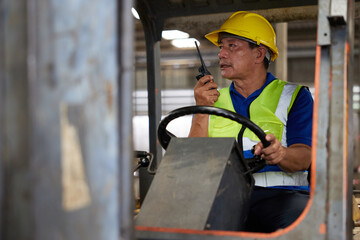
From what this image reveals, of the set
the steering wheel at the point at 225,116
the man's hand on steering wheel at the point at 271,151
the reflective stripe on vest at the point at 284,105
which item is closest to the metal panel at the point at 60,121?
the steering wheel at the point at 225,116

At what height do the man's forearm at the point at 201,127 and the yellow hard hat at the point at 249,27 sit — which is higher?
the yellow hard hat at the point at 249,27

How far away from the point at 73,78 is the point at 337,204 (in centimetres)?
81

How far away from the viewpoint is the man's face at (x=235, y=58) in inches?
107

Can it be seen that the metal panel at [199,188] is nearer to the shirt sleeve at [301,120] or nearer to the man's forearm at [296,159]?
the man's forearm at [296,159]

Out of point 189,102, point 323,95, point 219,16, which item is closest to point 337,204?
point 323,95

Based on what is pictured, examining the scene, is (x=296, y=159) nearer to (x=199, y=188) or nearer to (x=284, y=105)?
(x=284, y=105)

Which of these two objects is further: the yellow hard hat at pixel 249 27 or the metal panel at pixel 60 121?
the yellow hard hat at pixel 249 27

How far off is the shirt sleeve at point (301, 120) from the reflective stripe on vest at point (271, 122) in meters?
0.03

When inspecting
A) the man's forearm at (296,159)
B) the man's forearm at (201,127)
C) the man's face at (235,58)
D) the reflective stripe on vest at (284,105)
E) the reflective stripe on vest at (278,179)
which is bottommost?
the reflective stripe on vest at (278,179)

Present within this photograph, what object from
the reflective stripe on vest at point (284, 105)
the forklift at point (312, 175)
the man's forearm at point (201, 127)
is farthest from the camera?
the man's forearm at point (201, 127)

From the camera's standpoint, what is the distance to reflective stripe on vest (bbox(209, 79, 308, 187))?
7.68 ft

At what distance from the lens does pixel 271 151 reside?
1.96 m

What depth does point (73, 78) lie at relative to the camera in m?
1.01

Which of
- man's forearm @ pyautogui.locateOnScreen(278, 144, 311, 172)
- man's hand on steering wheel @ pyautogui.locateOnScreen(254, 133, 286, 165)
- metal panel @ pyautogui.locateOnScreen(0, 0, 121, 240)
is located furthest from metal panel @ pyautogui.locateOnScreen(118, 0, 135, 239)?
man's forearm @ pyautogui.locateOnScreen(278, 144, 311, 172)
